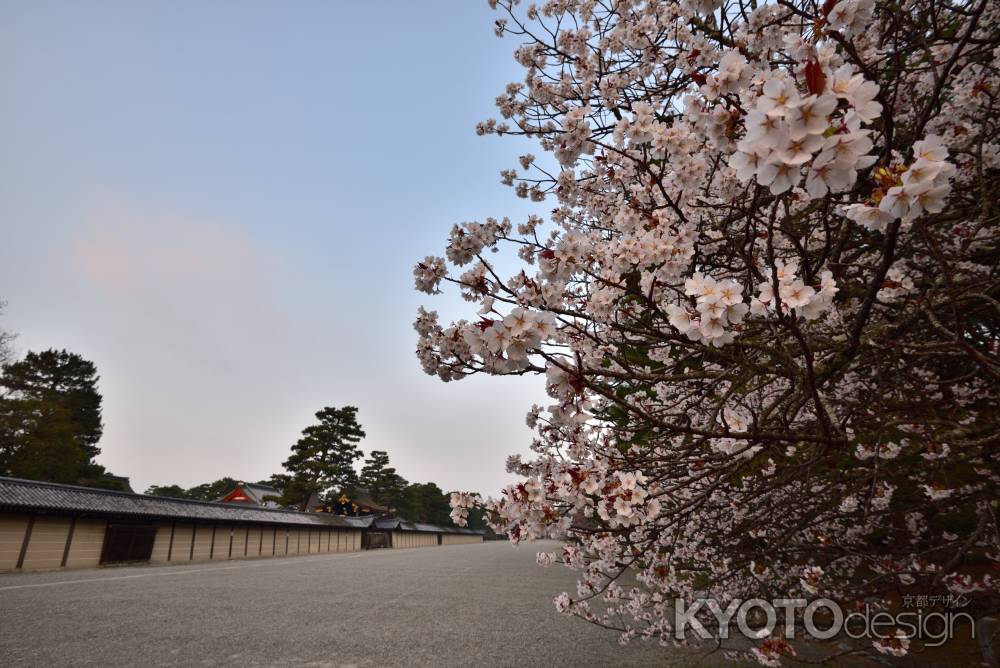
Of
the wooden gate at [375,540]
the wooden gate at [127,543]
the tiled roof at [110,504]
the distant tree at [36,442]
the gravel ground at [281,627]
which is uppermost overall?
the distant tree at [36,442]

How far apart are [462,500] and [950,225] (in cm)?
424

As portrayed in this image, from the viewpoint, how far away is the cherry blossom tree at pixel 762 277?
4.92ft

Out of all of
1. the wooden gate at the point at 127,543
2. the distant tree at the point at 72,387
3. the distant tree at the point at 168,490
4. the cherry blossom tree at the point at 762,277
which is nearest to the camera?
the cherry blossom tree at the point at 762,277

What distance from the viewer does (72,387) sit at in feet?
111

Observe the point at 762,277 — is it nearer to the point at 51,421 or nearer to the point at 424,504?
the point at 51,421

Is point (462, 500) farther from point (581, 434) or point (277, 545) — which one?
point (277, 545)

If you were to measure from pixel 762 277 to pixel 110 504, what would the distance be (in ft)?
66.2

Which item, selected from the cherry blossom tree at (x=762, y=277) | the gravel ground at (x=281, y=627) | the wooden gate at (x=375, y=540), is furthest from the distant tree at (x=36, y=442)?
the cherry blossom tree at (x=762, y=277)

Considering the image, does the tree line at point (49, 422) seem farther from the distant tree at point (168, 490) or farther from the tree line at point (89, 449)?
the distant tree at point (168, 490)

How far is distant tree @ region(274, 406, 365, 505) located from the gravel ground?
3100 cm

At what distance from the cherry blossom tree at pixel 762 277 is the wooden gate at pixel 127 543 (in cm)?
1739

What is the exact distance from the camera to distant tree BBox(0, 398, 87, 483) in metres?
21.0

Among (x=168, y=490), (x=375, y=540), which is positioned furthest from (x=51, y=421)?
(x=168, y=490)

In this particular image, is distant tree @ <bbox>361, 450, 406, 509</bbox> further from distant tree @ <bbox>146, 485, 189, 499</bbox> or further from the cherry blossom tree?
the cherry blossom tree
